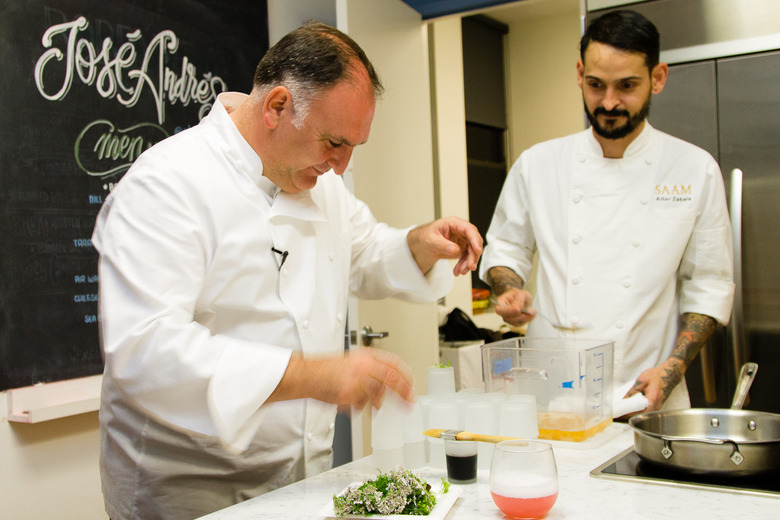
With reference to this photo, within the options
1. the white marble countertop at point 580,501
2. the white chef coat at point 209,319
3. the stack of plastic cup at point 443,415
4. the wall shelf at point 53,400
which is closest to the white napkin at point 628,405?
the white marble countertop at point 580,501

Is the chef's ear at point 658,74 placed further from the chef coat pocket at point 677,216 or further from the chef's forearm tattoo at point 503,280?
the chef's forearm tattoo at point 503,280

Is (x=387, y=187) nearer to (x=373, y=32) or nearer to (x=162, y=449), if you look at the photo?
(x=373, y=32)

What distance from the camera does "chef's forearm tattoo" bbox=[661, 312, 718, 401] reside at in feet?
6.39

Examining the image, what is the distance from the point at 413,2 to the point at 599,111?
5.47 feet

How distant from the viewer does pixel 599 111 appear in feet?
7.11

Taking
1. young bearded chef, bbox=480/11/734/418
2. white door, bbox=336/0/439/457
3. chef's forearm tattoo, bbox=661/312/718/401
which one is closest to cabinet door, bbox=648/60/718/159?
young bearded chef, bbox=480/11/734/418

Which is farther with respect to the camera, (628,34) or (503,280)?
(503,280)

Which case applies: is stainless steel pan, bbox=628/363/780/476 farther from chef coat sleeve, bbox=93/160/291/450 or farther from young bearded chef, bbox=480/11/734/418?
chef coat sleeve, bbox=93/160/291/450

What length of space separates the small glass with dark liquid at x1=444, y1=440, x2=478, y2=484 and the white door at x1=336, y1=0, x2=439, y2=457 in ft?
5.27

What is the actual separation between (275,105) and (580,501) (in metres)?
0.95

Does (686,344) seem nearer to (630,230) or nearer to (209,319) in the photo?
(630,230)

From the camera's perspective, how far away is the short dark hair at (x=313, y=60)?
143cm

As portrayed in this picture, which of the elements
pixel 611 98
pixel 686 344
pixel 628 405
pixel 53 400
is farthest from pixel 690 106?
pixel 53 400

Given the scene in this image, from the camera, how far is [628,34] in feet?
6.87
